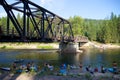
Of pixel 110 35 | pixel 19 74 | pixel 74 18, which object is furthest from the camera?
pixel 74 18

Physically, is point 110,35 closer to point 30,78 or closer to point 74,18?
point 74,18

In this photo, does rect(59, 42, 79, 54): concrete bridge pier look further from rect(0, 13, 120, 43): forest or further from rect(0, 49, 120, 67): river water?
rect(0, 13, 120, 43): forest

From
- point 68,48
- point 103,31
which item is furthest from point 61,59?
point 103,31

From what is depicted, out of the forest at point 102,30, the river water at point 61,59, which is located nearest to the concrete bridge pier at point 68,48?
the river water at point 61,59

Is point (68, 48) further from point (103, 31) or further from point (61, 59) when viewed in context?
point (103, 31)

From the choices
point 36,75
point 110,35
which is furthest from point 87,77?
point 110,35

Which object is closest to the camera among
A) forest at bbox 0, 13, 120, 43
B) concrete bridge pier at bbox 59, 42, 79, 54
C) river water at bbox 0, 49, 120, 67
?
river water at bbox 0, 49, 120, 67

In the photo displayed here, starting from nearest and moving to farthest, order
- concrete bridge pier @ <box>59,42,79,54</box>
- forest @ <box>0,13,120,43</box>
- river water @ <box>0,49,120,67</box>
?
river water @ <box>0,49,120,67</box>, concrete bridge pier @ <box>59,42,79,54</box>, forest @ <box>0,13,120,43</box>

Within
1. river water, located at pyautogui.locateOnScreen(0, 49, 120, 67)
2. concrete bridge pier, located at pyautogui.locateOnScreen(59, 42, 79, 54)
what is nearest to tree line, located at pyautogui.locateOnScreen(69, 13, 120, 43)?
concrete bridge pier, located at pyautogui.locateOnScreen(59, 42, 79, 54)

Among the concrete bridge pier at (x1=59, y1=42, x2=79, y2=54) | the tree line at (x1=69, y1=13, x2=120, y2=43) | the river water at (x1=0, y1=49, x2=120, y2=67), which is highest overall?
the tree line at (x1=69, y1=13, x2=120, y2=43)

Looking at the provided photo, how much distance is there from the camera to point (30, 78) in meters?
35.9

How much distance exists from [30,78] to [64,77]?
488 centimetres

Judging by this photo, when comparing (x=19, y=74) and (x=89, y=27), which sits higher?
(x=89, y=27)

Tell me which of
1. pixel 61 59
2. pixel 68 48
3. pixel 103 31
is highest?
pixel 103 31
